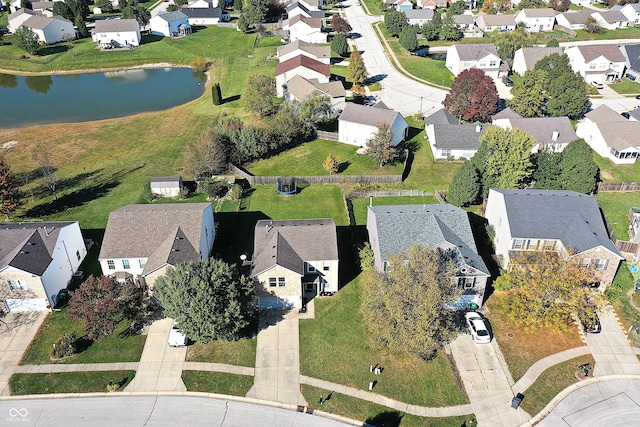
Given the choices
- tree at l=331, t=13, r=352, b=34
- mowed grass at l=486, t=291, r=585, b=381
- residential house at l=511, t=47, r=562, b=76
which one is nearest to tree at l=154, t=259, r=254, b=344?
mowed grass at l=486, t=291, r=585, b=381

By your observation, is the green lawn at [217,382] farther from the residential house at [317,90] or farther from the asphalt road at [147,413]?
the residential house at [317,90]

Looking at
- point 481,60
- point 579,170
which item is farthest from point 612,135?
point 481,60

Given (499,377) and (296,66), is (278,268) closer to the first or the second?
(499,377)

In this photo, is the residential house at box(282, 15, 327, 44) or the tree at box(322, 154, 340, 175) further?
the residential house at box(282, 15, 327, 44)

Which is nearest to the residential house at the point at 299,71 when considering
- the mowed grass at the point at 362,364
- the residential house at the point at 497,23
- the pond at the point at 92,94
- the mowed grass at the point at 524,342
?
the pond at the point at 92,94

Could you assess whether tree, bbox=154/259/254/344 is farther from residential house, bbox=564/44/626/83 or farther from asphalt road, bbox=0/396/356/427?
residential house, bbox=564/44/626/83

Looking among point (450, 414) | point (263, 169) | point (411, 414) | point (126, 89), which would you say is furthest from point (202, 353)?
point (126, 89)
